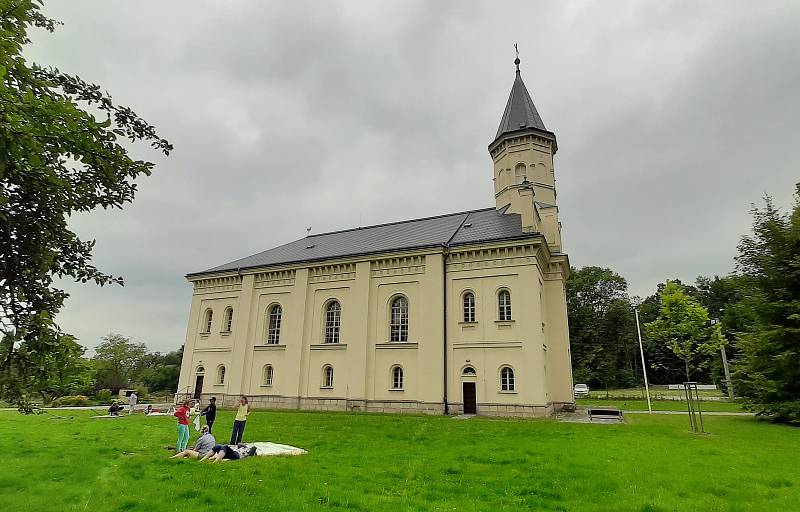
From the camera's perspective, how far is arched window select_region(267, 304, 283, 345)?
32.4m

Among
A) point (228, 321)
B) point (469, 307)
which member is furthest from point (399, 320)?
point (228, 321)

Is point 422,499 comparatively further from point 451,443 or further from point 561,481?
point 451,443

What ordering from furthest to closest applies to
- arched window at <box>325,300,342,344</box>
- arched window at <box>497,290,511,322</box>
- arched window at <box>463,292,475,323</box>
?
arched window at <box>325,300,342,344</box> → arched window at <box>463,292,475,323</box> → arched window at <box>497,290,511,322</box>

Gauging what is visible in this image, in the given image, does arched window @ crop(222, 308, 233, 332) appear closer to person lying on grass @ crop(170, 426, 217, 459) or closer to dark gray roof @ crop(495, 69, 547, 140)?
person lying on grass @ crop(170, 426, 217, 459)

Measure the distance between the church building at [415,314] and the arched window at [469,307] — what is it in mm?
88

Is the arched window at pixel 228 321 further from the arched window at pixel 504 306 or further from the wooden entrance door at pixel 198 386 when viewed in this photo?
the arched window at pixel 504 306

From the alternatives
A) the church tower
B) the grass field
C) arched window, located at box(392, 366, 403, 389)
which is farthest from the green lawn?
arched window, located at box(392, 366, 403, 389)

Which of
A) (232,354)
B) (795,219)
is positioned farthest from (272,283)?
(795,219)

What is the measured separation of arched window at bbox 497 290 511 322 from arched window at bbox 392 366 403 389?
7.10 metres

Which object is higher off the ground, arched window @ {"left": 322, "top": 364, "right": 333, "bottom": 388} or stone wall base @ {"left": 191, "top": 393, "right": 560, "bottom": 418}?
arched window @ {"left": 322, "top": 364, "right": 333, "bottom": 388}

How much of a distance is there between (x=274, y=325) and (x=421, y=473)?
2498cm

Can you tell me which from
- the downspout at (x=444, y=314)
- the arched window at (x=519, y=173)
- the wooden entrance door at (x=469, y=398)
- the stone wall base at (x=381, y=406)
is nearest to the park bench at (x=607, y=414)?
the stone wall base at (x=381, y=406)

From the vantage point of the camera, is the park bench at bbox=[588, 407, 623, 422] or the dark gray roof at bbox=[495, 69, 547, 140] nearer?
the park bench at bbox=[588, 407, 623, 422]

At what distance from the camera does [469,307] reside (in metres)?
26.8
